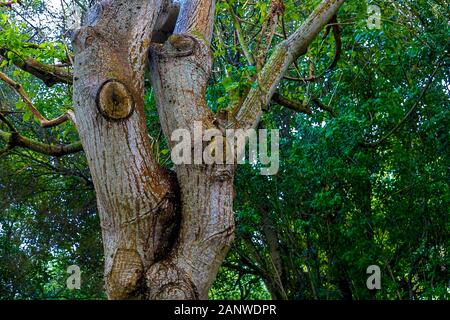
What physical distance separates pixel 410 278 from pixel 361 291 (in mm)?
668

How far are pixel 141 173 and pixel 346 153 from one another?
3495mm

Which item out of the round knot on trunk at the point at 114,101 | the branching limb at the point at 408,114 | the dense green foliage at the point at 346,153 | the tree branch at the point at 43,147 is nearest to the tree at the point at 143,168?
the round knot on trunk at the point at 114,101

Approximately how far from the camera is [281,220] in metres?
7.72

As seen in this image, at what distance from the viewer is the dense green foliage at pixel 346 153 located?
5805 millimetres

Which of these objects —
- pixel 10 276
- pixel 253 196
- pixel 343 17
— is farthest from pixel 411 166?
pixel 10 276

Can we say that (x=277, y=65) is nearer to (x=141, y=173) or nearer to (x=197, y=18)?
(x=197, y=18)

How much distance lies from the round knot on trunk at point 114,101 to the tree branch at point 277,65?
1.96 ft

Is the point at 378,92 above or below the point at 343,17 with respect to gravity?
below

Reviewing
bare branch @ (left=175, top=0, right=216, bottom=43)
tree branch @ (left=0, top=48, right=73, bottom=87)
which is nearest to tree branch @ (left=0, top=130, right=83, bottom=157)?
tree branch @ (left=0, top=48, right=73, bottom=87)

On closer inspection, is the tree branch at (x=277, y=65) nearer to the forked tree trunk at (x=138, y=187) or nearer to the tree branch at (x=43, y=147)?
the forked tree trunk at (x=138, y=187)

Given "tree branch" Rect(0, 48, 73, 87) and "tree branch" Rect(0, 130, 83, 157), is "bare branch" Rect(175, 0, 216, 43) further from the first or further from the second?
"tree branch" Rect(0, 130, 83, 157)

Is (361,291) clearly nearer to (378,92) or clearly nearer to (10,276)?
(378,92)

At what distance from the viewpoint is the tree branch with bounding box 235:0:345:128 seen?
129 inches
